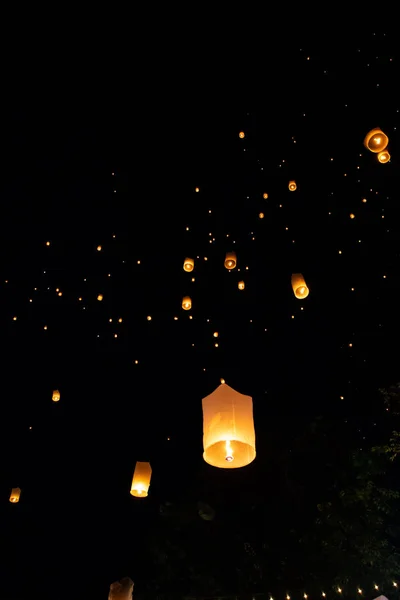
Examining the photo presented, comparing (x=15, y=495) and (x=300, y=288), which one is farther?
(x=15, y=495)

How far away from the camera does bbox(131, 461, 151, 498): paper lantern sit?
417cm

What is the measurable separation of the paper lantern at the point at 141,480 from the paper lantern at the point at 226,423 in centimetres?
160

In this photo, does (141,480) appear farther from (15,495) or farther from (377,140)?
(377,140)

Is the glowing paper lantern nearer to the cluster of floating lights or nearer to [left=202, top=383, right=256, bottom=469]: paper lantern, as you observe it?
[left=202, top=383, right=256, bottom=469]: paper lantern

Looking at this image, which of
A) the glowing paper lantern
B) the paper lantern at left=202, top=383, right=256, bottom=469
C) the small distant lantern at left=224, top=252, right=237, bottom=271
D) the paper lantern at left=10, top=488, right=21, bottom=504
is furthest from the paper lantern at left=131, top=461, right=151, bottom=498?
the paper lantern at left=10, top=488, right=21, bottom=504

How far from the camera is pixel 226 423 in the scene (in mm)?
2602

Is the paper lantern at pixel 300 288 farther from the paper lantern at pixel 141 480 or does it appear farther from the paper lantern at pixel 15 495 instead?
the paper lantern at pixel 15 495

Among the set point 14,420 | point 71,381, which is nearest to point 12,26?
point 71,381

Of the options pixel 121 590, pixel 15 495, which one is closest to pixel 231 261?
pixel 121 590

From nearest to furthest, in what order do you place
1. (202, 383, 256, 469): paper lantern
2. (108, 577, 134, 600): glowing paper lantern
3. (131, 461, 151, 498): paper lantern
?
1. (202, 383, 256, 469): paper lantern
2. (108, 577, 134, 600): glowing paper lantern
3. (131, 461, 151, 498): paper lantern

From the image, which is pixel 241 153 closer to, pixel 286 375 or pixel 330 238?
pixel 330 238

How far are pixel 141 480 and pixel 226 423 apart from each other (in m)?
1.94

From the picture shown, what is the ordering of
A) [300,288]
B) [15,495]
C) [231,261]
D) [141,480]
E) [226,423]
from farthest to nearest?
[15,495] → [231,261] → [141,480] → [300,288] → [226,423]

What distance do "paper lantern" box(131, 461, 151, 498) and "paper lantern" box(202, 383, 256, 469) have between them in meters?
1.60
